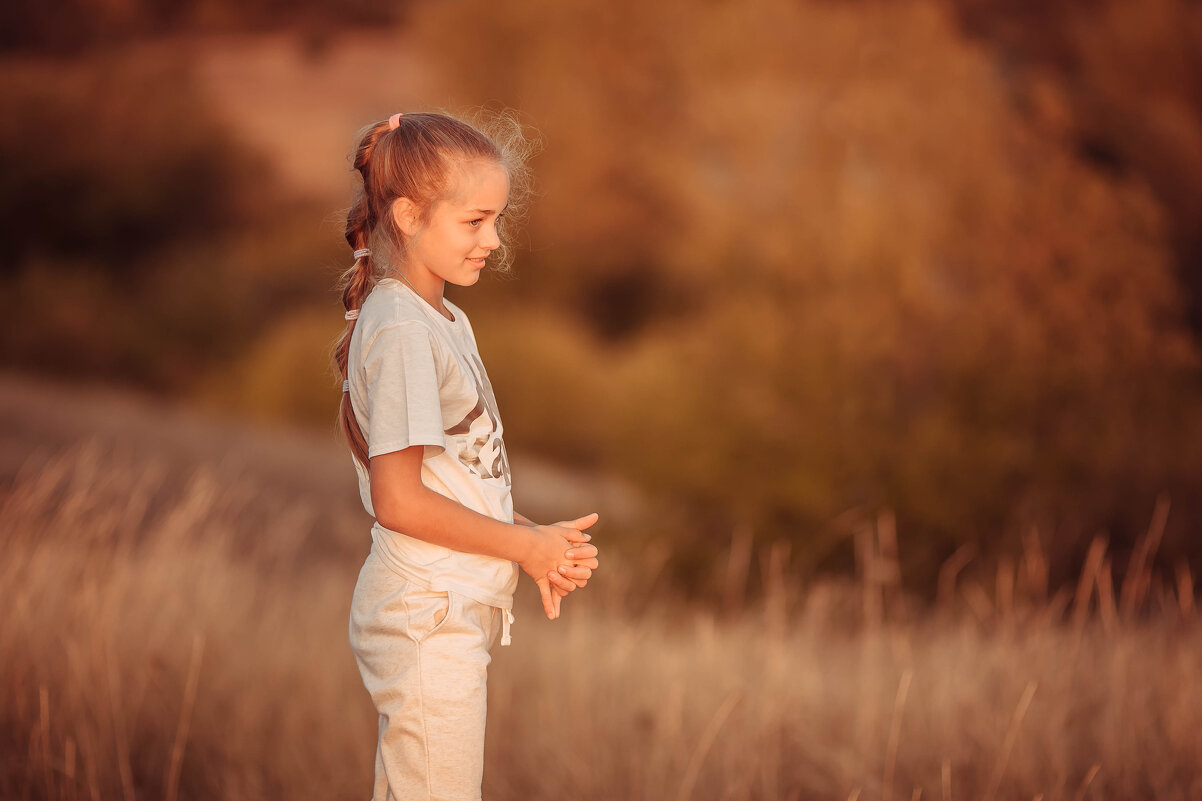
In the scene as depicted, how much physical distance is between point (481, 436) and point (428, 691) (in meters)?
0.31

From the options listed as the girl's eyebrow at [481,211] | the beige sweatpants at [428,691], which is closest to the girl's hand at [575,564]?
the beige sweatpants at [428,691]

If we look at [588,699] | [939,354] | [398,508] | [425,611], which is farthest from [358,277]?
[939,354]

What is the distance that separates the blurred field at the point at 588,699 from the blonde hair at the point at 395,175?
3.07 ft

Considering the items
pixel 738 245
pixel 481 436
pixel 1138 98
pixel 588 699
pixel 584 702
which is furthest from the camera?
pixel 738 245

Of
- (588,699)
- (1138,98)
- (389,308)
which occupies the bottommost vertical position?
(588,699)

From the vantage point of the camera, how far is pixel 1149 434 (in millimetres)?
4852

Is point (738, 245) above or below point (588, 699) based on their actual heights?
above

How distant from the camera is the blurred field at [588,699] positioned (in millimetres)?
2365

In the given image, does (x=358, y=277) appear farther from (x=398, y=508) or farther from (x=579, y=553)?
(x=579, y=553)

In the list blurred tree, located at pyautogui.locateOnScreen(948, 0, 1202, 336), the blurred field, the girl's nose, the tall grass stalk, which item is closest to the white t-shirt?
the girl's nose

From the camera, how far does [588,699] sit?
300 centimetres

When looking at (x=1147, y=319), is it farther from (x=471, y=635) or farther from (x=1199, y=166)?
(x=471, y=635)

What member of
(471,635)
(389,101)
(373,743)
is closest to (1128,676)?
(373,743)

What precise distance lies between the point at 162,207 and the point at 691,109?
5464 mm
